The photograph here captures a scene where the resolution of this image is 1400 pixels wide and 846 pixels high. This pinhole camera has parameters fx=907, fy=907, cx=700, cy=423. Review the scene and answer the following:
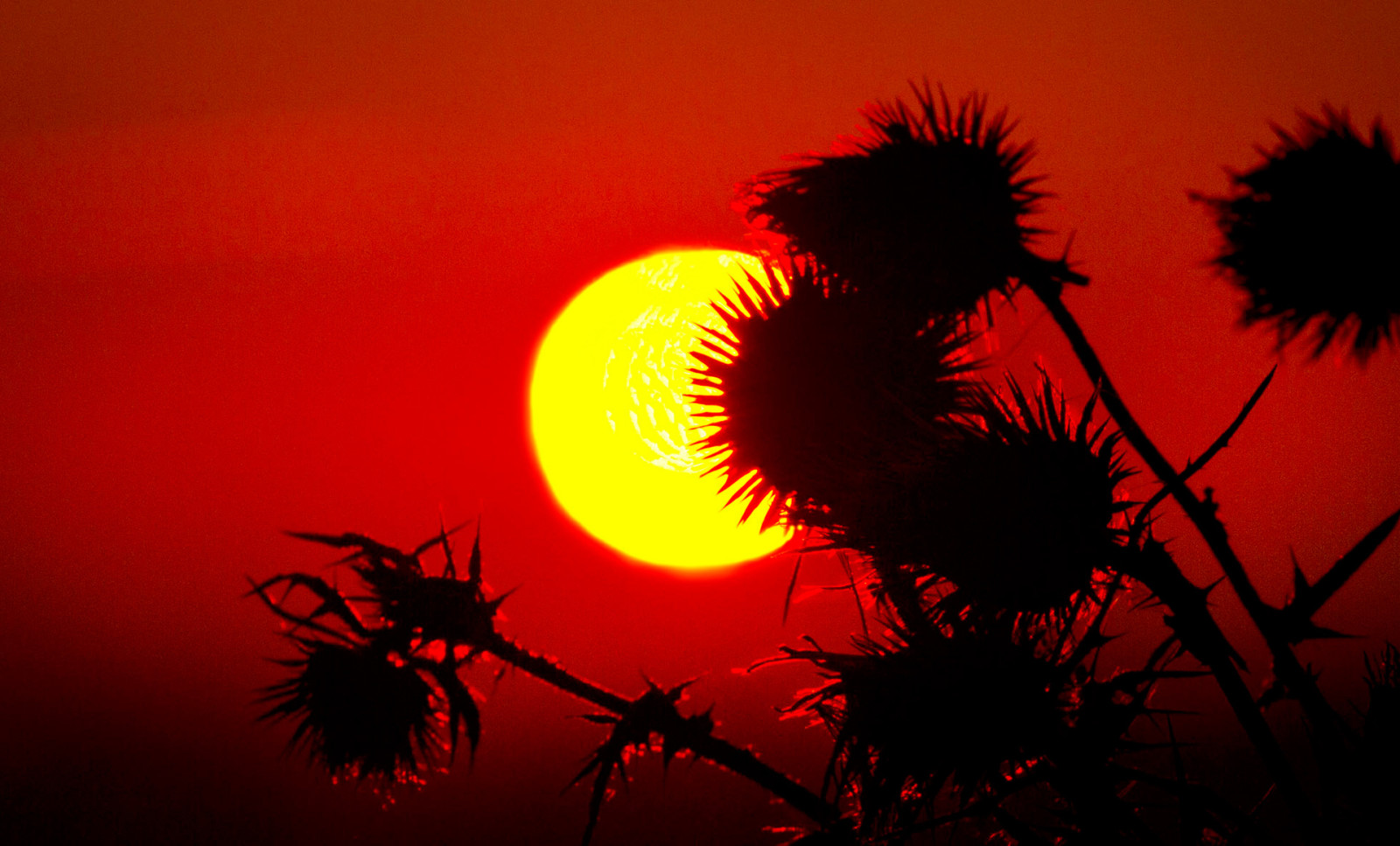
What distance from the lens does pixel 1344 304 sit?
1.33 metres

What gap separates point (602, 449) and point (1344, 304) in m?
1.88

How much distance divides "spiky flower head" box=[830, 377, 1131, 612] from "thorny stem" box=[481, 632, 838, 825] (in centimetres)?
61

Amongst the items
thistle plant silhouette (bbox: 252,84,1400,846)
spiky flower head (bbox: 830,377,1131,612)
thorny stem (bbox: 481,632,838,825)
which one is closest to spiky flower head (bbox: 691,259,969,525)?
thistle plant silhouette (bbox: 252,84,1400,846)

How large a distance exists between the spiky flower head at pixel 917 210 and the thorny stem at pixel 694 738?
1016mm

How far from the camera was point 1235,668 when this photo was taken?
139 cm

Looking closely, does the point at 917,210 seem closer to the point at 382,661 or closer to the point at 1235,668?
→ the point at 1235,668

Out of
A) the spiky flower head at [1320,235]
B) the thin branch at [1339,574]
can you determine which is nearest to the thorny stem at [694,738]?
the thin branch at [1339,574]

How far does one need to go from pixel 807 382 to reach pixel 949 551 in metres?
0.70

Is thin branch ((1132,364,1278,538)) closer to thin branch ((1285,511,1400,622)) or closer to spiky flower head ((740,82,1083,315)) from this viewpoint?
thin branch ((1285,511,1400,622))

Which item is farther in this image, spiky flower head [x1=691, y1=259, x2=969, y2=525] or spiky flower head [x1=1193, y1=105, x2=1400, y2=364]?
spiky flower head [x1=691, y1=259, x2=969, y2=525]

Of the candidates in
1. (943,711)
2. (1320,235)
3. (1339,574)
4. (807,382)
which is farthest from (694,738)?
(1320,235)

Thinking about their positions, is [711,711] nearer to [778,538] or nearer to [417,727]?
[778,538]

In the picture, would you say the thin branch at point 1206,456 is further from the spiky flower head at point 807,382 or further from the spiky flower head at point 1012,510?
the spiky flower head at point 807,382

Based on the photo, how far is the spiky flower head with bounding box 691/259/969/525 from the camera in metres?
1.87
